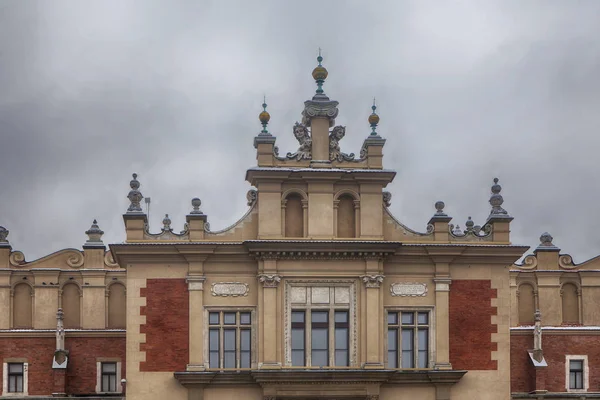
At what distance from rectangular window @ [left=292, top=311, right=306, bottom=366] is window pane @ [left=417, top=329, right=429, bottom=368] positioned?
14.2 feet

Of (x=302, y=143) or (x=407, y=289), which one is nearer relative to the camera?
(x=407, y=289)

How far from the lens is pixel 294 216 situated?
1746 inches

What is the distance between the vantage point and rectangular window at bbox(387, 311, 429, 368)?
43.9 metres

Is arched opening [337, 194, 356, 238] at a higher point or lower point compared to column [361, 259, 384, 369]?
higher

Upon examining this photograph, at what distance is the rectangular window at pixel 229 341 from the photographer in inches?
1702

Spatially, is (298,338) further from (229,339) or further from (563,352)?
(563,352)

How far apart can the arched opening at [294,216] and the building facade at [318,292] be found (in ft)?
0.16

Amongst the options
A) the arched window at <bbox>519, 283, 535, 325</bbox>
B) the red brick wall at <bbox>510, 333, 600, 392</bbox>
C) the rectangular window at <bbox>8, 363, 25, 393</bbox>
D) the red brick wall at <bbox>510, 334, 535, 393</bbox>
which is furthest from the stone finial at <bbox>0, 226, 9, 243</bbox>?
the red brick wall at <bbox>510, 333, 600, 392</bbox>

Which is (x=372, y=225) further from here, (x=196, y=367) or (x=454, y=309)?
(x=196, y=367)

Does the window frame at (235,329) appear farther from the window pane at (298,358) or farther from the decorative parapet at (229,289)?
the window pane at (298,358)

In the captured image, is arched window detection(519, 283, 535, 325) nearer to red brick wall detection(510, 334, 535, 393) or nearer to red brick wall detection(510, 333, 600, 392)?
red brick wall detection(510, 333, 600, 392)

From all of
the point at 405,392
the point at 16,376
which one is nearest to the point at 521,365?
the point at 405,392

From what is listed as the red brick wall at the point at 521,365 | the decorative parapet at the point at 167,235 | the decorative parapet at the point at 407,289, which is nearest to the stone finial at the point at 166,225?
the decorative parapet at the point at 167,235

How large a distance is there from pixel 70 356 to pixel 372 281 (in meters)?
17.4
